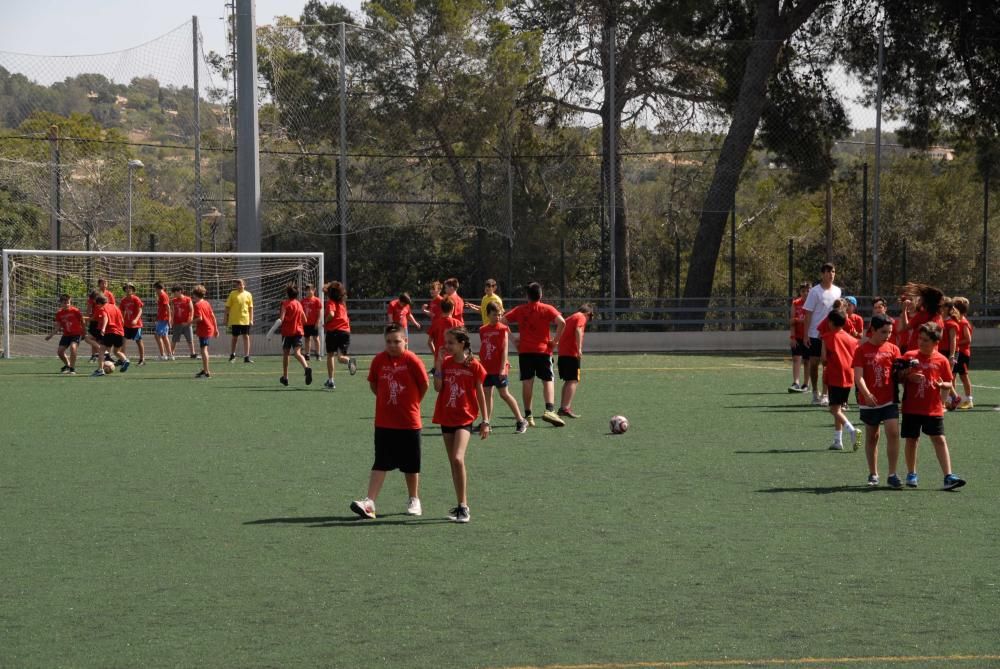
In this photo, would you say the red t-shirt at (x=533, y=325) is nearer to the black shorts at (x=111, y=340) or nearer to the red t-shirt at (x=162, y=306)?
the black shorts at (x=111, y=340)

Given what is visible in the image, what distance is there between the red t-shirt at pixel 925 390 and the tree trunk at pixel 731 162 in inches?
907

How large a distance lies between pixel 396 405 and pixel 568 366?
23.9 ft

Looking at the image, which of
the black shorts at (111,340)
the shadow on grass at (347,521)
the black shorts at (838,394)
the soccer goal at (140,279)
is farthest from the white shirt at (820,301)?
the soccer goal at (140,279)

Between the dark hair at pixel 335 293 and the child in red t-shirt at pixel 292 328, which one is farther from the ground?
the dark hair at pixel 335 293

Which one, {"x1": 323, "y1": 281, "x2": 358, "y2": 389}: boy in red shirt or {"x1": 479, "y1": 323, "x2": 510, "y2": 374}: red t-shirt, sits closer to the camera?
{"x1": 479, "y1": 323, "x2": 510, "y2": 374}: red t-shirt

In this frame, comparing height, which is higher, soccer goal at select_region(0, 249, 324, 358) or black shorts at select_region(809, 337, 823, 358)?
soccer goal at select_region(0, 249, 324, 358)

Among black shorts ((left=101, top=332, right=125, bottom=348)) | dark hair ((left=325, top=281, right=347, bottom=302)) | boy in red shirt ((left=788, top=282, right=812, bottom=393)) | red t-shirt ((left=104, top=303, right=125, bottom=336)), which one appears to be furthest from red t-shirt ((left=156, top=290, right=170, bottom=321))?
boy in red shirt ((left=788, top=282, right=812, bottom=393))

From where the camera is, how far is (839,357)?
13430mm

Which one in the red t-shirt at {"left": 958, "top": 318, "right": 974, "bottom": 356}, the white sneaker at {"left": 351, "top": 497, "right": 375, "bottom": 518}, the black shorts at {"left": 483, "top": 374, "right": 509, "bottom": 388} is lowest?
the white sneaker at {"left": 351, "top": 497, "right": 375, "bottom": 518}

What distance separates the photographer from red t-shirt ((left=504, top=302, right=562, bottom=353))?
16750 mm

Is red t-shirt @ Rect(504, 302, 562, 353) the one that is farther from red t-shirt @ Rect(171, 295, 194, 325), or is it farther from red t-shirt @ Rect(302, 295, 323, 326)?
red t-shirt @ Rect(171, 295, 194, 325)

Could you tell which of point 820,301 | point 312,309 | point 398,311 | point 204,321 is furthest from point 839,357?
point 204,321

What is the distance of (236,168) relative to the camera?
32250 mm

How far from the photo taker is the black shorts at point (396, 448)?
1004 cm
